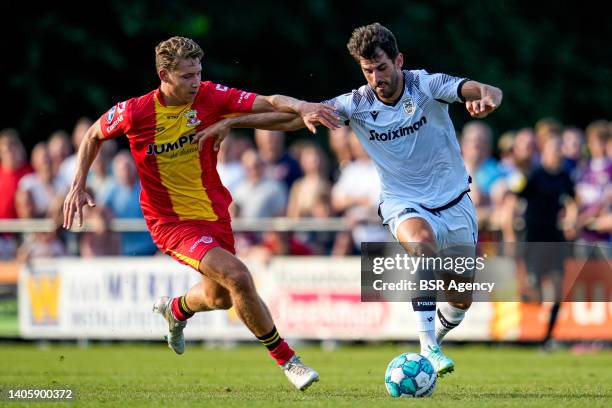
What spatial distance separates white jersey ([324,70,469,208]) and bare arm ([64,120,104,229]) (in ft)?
6.69

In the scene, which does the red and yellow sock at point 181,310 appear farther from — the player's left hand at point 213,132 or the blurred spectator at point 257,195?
the blurred spectator at point 257,195

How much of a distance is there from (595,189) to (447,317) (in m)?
6.33

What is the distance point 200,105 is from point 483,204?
21.8ft

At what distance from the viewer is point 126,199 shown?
1845 cm

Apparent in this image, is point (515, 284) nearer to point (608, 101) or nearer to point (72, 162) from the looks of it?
point (72, 162)

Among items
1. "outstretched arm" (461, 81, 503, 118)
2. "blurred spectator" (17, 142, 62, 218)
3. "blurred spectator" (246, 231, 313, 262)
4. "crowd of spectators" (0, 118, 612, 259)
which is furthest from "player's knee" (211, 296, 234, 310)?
"blurred spectator" (17, 142, 62, 218)

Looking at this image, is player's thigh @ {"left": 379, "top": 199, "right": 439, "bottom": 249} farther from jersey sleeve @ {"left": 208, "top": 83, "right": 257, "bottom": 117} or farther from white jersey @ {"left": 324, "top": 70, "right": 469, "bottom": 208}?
jersey sleeve @ {"left": 208, "top": 83, "right": 257, "bottom": 117}

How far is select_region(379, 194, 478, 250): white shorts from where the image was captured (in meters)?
11.6

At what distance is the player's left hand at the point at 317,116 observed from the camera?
1075 centimetres

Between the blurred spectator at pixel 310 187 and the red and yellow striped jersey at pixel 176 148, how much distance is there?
6.00 metres

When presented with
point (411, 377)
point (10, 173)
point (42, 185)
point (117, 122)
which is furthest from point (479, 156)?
point (411, 377)

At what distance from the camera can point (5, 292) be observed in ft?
60.2

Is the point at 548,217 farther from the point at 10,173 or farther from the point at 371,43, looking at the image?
the point at 10,173

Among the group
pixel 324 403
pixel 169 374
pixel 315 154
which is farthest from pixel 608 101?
pixel 324 403
